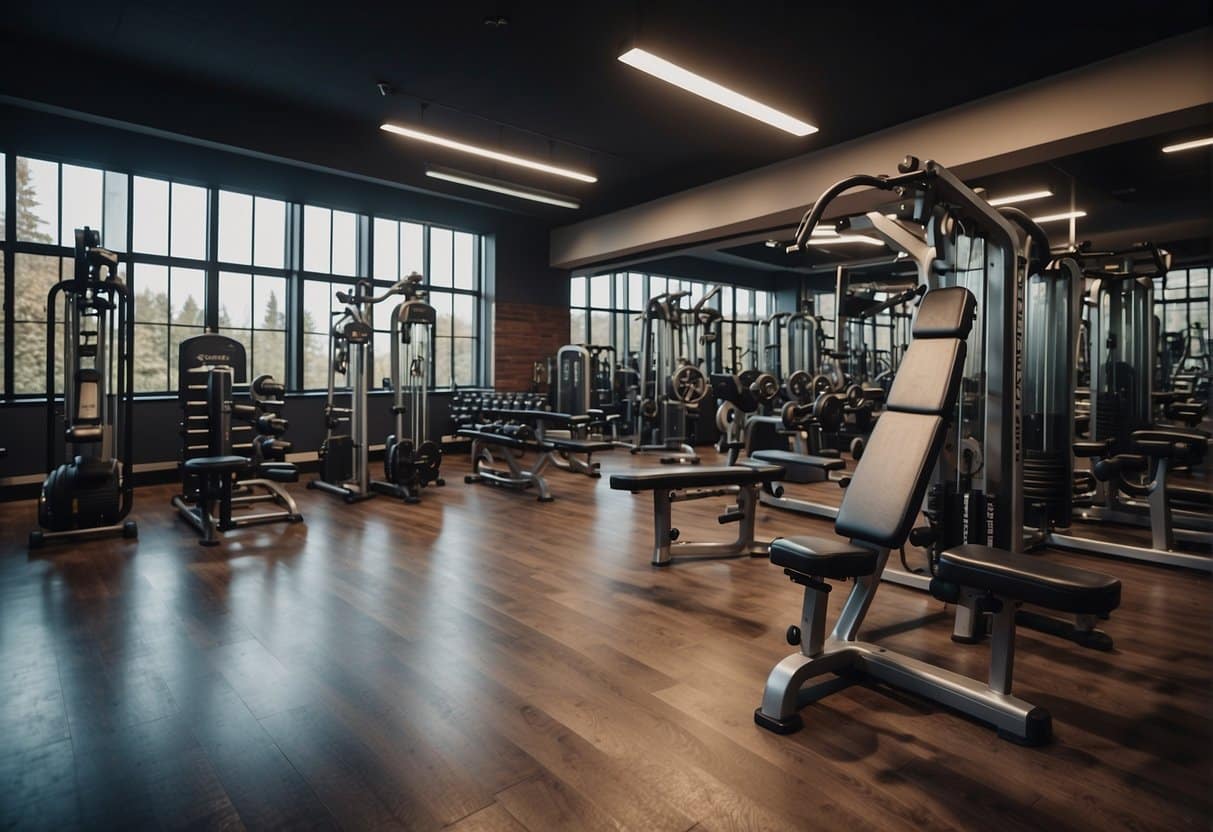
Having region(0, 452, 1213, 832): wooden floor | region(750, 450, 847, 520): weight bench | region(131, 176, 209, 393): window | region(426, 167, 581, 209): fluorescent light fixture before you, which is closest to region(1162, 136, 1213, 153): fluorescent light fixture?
region(750, 450, 847, 520): weight bench

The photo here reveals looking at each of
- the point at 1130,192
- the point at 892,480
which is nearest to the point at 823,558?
the point at 892,480

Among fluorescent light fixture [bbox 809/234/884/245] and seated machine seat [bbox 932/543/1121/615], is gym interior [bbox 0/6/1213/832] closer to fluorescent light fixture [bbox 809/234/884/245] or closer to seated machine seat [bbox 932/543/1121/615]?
seated machine seat [bbox 932/543/1121/615]

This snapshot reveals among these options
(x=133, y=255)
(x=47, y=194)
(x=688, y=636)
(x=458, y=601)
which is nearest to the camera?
(x=688, y=636)

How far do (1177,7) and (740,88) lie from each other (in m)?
2.60

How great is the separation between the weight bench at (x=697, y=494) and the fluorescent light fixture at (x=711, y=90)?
2.68 m

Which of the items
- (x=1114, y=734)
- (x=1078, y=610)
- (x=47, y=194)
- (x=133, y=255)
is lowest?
(x=1114, y=734)

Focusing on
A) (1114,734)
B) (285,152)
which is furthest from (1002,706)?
(285,152)

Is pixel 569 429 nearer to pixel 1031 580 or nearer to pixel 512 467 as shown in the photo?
pixel 512 467

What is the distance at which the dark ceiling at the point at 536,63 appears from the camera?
426 cm

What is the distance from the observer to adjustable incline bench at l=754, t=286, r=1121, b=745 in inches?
66.3

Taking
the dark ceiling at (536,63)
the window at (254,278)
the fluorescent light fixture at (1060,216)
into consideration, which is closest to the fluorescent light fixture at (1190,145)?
the fluorescent light fixture at (1060,216)

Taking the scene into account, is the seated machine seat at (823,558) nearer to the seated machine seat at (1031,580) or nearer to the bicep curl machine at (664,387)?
the seated machine seat at (1031,580)

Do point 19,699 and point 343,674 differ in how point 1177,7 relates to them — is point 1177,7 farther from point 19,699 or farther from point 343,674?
point 19,699

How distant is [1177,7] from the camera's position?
155 inches
